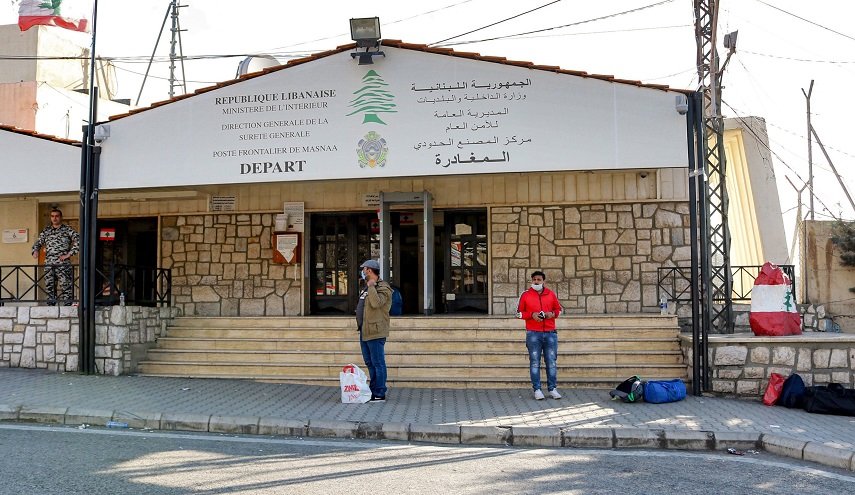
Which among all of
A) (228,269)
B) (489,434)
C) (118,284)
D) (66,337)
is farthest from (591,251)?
(66,337)

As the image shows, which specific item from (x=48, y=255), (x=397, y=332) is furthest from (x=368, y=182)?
(x=48, y=255)

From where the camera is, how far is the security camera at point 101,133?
38.8ft

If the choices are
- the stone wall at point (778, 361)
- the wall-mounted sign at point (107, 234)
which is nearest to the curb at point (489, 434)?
the stone wall at point (778, 361)

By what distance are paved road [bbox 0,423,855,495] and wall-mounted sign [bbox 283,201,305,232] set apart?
23.7 ft

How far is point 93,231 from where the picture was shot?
1191 centimetres

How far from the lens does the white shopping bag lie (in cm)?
946

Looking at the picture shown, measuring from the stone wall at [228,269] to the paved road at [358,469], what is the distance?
6916mm

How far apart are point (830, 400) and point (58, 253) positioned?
1173 cm

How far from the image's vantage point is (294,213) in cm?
1473

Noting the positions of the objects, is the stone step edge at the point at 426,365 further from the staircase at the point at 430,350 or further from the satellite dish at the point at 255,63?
the satellite dish at the point at 255,63

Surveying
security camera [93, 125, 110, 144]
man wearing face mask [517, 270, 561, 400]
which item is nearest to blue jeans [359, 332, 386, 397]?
man wearing face mask [517, 270, 561, 400]

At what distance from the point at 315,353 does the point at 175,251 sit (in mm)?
4741

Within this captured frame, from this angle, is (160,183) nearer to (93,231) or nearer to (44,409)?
(93,231)

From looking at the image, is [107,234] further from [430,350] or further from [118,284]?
[430,350]
